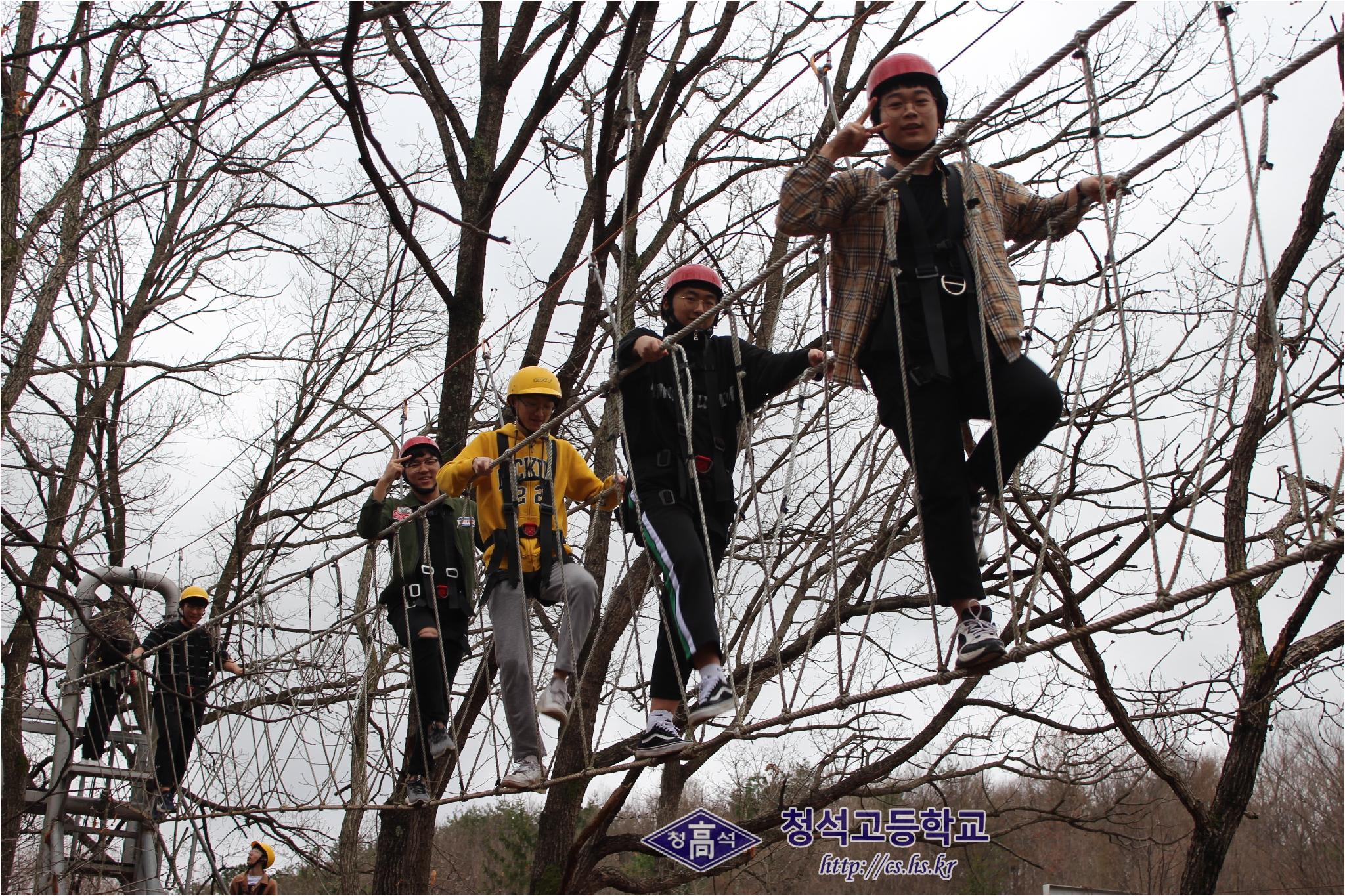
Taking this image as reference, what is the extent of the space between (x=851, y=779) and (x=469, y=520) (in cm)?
327

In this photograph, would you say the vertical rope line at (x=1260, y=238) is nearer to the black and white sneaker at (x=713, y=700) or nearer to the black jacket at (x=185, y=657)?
the black and white sneaker at (x=713, y=700)

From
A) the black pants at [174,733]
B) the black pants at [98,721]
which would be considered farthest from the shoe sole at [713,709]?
the black pants at [98,721]

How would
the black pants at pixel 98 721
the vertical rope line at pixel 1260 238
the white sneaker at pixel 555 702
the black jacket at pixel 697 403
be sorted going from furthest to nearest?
the black pants at pixel 98 721, the white sneaker at pixel 555 702, the black jacket at pixel 697 403, the vertical rope line at pixel 1260 238

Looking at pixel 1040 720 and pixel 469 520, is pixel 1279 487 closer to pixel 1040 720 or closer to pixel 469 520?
pixel 1040 720

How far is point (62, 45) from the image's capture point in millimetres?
4676

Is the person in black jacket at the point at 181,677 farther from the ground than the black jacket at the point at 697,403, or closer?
closer

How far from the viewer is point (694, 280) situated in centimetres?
356

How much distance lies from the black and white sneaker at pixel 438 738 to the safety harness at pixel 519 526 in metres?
0.87

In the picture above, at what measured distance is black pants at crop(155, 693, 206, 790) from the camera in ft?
21.4

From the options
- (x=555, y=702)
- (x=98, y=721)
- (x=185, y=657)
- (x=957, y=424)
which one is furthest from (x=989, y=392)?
(x=98, y=721)

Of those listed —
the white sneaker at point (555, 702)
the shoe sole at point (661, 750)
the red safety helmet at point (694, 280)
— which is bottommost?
the shoe sole at point (661, 750)

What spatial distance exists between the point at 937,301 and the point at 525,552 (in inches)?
71.8

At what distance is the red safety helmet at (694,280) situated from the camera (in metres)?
3.56

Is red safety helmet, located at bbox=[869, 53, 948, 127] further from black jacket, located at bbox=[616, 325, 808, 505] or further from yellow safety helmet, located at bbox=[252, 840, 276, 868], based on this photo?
yellow safety helmet, located at bbox=[252, 840, 276, 868]
